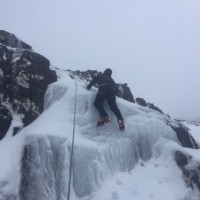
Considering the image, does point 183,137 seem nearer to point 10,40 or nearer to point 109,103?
point 109,103

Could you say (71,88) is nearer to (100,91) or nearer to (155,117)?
(100,91)

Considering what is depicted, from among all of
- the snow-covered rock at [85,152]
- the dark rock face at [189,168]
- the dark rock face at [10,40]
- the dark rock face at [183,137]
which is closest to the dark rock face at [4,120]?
the snow-covered rock at [85,152]

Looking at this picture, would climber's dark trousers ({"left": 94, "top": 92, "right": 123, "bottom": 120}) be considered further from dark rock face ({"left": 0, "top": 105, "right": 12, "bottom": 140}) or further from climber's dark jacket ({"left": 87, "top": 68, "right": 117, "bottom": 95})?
dark rock face ({"left": 0, "top": 105, "right": 12, "bottom": 140})

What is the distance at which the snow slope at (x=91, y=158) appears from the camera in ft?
23.6

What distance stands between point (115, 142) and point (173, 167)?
171 cm

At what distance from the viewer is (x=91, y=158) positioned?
789 centimetres

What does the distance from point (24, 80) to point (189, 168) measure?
18.9 feet

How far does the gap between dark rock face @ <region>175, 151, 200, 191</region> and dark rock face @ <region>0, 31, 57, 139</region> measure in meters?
4.46

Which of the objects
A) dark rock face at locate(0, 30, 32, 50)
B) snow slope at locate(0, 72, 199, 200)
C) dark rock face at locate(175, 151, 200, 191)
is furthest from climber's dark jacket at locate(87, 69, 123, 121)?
dark rock face at locate(0, 30, 32, 50)

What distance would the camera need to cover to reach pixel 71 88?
10773 millimetres

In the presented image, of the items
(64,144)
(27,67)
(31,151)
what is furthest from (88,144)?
(27,67)

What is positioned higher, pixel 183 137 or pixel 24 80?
pixel 24 80

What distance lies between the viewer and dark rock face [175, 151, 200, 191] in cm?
813

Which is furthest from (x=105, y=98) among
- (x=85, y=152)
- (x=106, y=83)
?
(x=85, y=152)
